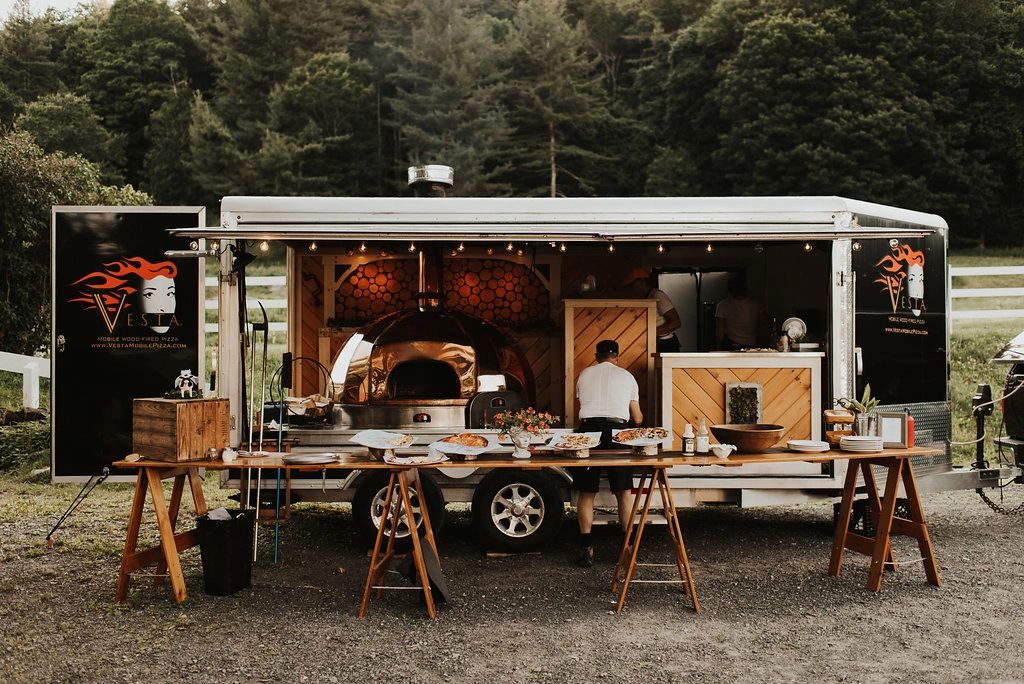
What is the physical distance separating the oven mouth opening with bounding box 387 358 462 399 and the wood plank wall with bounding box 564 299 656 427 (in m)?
1.02

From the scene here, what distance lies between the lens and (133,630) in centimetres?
525

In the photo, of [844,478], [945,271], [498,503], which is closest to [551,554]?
[498,503]

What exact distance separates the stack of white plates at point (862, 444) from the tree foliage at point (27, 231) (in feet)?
39.2

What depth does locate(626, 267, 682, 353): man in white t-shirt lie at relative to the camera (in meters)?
8.65

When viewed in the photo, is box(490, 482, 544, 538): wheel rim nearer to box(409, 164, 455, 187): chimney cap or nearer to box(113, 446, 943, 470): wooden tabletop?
box(113, 446, 943, 470): wooden tabletop

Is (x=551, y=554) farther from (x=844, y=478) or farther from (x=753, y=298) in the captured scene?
(x=753, y=298)

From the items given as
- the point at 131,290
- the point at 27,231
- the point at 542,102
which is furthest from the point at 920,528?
the point at 542,102

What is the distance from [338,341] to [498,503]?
3013 mm

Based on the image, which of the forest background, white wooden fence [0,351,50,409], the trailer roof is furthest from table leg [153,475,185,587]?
the forest background

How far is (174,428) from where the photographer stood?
5.69m

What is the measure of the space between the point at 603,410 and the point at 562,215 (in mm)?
1484

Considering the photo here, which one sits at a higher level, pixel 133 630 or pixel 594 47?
pixel 594 47

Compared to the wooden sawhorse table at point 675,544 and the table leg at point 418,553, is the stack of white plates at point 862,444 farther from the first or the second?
the table leg at point 418,553

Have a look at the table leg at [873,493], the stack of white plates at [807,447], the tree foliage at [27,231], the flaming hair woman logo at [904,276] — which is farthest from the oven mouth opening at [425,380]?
the tree foliage at [27,231]
